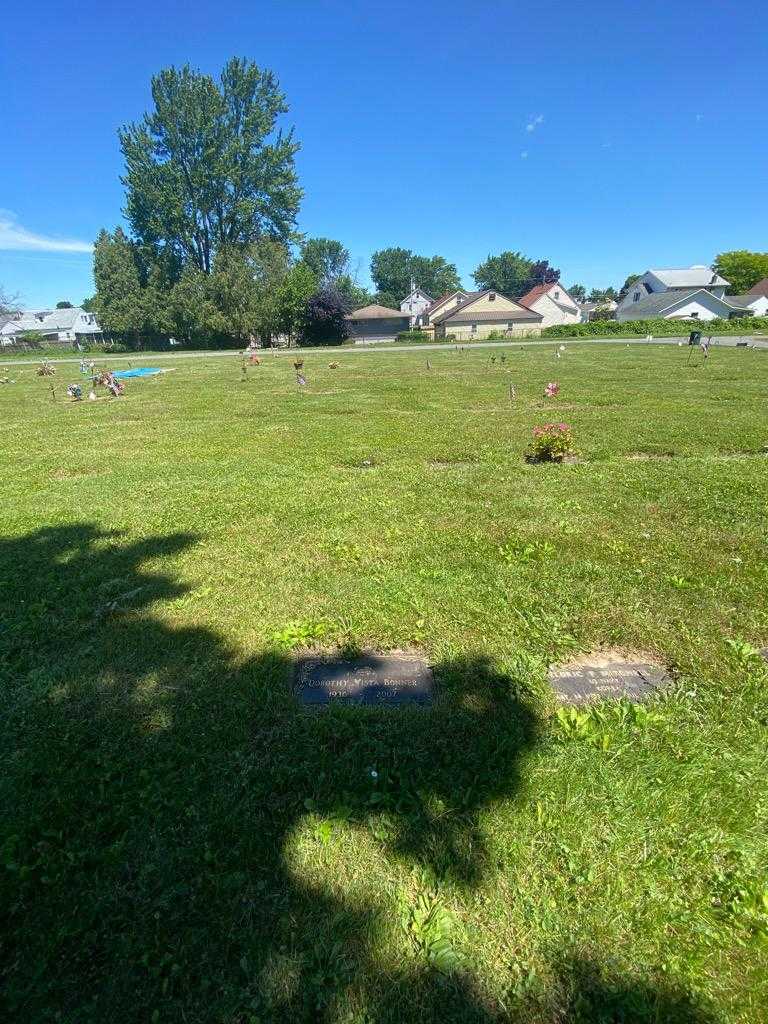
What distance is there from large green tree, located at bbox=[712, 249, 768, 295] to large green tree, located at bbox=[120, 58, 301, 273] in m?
71.0

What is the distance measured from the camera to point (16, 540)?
4855 millimetres

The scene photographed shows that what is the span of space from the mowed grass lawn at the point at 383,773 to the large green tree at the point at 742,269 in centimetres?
9858

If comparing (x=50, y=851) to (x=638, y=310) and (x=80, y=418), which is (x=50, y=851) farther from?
(x=638, y=310)

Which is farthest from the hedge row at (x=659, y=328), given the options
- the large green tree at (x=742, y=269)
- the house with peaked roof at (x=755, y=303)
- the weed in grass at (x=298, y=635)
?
the weed in grass at (x=298, y=635)

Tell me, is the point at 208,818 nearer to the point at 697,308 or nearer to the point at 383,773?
the point at 383,773

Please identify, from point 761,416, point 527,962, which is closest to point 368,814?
point 527,962

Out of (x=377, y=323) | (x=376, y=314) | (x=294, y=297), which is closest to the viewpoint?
(x=294, y=297)

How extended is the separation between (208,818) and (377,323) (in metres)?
67.1

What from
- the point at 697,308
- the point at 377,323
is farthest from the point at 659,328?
the point at 377,323

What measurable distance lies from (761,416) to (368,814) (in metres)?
11.0

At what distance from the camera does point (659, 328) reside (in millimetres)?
47375

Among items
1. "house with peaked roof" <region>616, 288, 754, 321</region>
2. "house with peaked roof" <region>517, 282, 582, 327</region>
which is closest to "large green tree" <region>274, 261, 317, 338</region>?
"house with peaked roof" <region>517, 282, 582, 327</region>

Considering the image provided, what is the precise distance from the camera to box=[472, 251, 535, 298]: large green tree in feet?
348

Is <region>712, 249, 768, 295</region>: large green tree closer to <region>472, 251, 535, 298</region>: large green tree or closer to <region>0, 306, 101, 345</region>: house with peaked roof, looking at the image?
<region>472, 251, 535, 298</region>: large green tree
